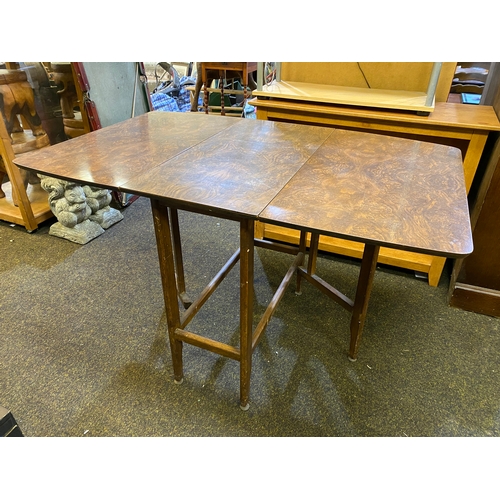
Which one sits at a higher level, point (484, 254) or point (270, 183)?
point (270, 183)

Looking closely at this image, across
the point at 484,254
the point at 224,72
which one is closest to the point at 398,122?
the point at 484,254

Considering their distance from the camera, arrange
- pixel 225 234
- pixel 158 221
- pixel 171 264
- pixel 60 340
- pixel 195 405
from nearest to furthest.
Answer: pixel 158 221
pixel 171 264
pixel 195 405
pixel 60 340
pixel 225 234

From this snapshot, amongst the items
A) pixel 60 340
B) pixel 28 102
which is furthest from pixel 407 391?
pixel 28 102

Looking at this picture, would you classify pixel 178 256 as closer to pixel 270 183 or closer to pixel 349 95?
pixel 270 183

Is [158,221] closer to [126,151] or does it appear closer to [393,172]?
[126,151]

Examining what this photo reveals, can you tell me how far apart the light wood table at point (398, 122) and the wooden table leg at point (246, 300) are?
1.18m

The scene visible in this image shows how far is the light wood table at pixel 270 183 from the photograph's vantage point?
1.00 m

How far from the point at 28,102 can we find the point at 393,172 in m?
2.45

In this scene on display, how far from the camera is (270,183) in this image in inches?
47.1

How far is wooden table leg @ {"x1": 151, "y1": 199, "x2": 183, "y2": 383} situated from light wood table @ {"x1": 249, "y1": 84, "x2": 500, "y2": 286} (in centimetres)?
118

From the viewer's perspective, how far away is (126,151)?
56.1 inches

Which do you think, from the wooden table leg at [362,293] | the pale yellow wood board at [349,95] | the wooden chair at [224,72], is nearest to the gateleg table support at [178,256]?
the wooden table leg at [362,293]

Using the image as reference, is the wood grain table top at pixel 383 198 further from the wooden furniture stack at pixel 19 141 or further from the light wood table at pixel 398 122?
the wooden furniture stack at pixel 19 141

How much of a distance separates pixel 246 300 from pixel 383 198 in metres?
0.57
